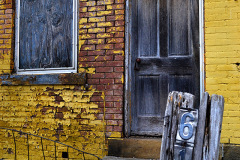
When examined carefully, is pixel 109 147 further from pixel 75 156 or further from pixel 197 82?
pixel 197 82

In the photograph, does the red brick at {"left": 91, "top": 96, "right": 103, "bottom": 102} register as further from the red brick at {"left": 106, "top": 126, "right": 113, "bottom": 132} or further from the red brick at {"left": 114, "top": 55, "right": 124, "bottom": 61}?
the red brick at {"left": 114, "top": 55, "right": 124, "bottom": 61}

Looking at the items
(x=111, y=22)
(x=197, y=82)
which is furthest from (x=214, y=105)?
(x=111, y=22)

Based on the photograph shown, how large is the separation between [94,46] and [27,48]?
3.81 feet

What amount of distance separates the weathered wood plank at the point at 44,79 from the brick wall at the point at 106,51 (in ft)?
0.54

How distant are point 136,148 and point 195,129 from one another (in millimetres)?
2224

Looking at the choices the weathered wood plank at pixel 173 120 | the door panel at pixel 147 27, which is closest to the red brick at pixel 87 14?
the door panel at pixel 147 27

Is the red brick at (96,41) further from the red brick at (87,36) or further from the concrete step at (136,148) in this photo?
the concrete step at (136,148)

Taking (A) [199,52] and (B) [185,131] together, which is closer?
(B) [185,131]

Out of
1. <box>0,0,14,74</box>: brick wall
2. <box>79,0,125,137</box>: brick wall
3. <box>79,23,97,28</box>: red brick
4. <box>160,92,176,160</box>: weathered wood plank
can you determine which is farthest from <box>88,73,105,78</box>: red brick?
<box>160,92,176,160</box>: weathered wood plank

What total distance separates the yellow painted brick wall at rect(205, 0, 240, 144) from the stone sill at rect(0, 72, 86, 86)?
172 cm

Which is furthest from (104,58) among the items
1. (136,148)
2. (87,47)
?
(136,148)

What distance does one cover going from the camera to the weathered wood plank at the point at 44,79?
413 centimetres

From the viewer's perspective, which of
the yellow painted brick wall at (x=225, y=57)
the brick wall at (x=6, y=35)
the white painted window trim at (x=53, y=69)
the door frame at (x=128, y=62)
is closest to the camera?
the yellow painted brick wall at (x=225, y=57)

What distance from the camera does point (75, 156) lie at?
4.11 m
